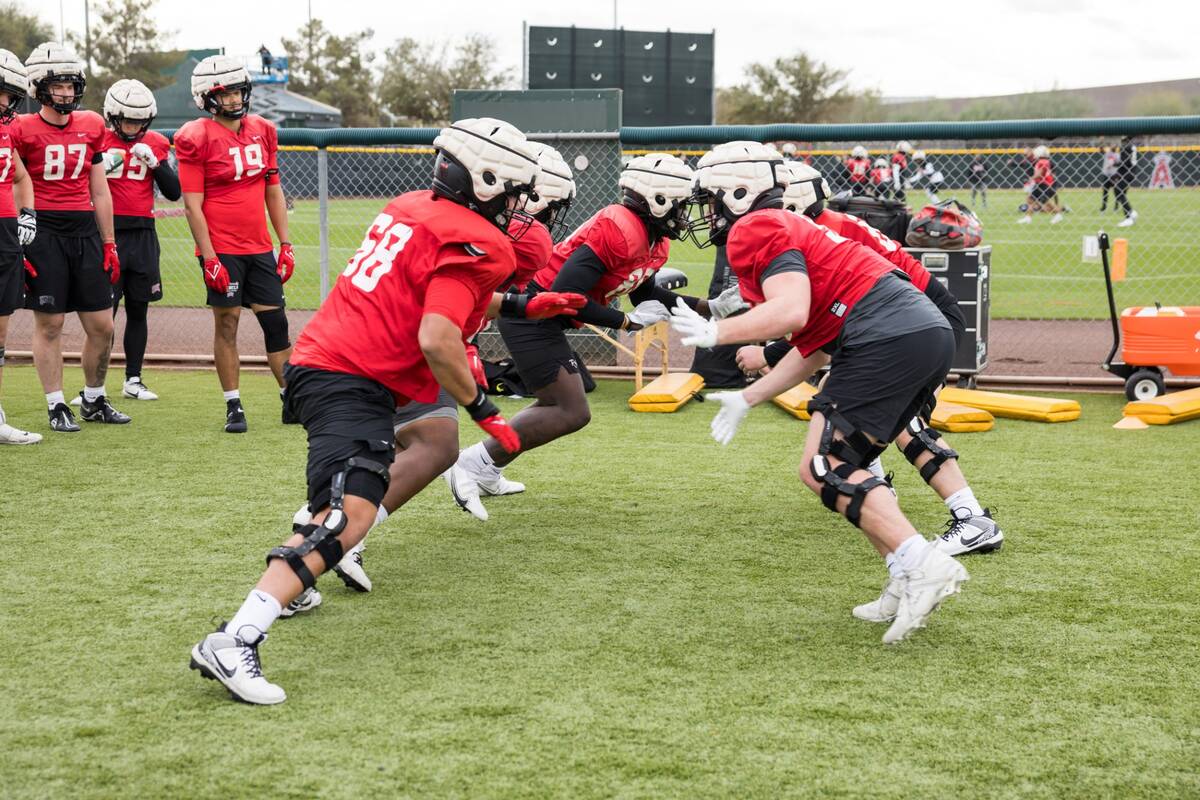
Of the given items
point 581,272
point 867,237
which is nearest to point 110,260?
point 581,272

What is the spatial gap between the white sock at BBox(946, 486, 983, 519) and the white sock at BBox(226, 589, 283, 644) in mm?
2982

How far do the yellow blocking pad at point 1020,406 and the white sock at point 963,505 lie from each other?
10.2ft

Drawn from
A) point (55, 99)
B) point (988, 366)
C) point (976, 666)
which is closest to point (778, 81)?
point (988, 366)

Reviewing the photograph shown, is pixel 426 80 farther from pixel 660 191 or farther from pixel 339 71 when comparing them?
pixel 660 191

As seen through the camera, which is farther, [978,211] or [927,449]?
[978,211]

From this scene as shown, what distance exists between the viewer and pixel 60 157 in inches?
307

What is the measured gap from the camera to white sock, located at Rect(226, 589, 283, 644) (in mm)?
3578

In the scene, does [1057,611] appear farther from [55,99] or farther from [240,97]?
[55,99]

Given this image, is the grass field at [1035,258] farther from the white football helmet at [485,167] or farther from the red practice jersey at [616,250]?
the white football helmet at [485,167]

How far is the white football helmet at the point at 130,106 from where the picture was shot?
26.7ft

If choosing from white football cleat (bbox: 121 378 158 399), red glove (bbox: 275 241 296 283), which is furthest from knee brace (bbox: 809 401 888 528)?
white football cleat (bbox: 121 378 158 399)

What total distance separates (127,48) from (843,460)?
47.6 meters

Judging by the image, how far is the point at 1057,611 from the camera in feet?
14.5

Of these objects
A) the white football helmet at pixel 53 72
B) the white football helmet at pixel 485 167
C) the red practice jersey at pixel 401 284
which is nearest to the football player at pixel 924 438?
the white football helmet at pixel 485 167
